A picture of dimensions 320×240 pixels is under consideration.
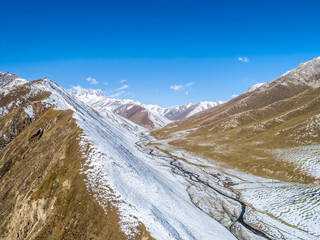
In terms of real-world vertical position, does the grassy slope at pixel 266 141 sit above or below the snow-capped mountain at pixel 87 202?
above

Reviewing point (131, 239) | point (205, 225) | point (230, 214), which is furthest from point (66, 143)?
point (230, 214)

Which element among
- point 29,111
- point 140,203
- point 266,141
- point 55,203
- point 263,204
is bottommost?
point 263,204

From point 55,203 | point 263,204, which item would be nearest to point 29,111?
point 55,203

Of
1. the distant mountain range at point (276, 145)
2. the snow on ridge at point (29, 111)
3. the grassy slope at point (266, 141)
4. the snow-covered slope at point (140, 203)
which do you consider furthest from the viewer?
the snow on ridge at point (29, 111)

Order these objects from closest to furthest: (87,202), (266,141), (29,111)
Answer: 1. (87,202)
2. (29,111)
3. (266,141)

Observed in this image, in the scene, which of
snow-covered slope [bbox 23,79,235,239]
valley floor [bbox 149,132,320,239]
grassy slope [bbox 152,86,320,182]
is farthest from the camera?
grassy slope [bbox 152,86,320,182]

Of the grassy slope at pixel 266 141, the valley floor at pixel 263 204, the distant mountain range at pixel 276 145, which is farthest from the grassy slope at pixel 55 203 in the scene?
the grassy slope at pixel 266 141

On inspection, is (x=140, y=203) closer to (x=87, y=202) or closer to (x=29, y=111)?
(x=87, y=202)

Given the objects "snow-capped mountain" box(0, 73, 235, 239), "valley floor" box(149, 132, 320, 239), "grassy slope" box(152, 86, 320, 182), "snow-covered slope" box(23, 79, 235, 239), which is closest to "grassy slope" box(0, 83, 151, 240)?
"snow-capped mountain" box(0, 73, 235, 239)

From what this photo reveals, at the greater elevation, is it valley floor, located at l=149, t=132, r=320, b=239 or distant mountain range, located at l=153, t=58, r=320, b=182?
distant mountain range, located at l=153, t=58, r=320, b=182

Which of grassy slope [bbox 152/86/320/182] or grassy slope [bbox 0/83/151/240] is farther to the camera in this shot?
grassy slope [bbox 152/86/320/182]

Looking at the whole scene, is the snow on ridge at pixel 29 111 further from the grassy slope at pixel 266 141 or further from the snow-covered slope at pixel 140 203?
the grassy slope at pixel 266 141

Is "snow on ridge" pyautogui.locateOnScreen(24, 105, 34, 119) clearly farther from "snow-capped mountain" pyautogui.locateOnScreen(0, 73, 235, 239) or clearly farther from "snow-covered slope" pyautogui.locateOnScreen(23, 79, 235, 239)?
"snow-covered slope" pyautogui.locateOnScreen(23, 79, 235, 239)
